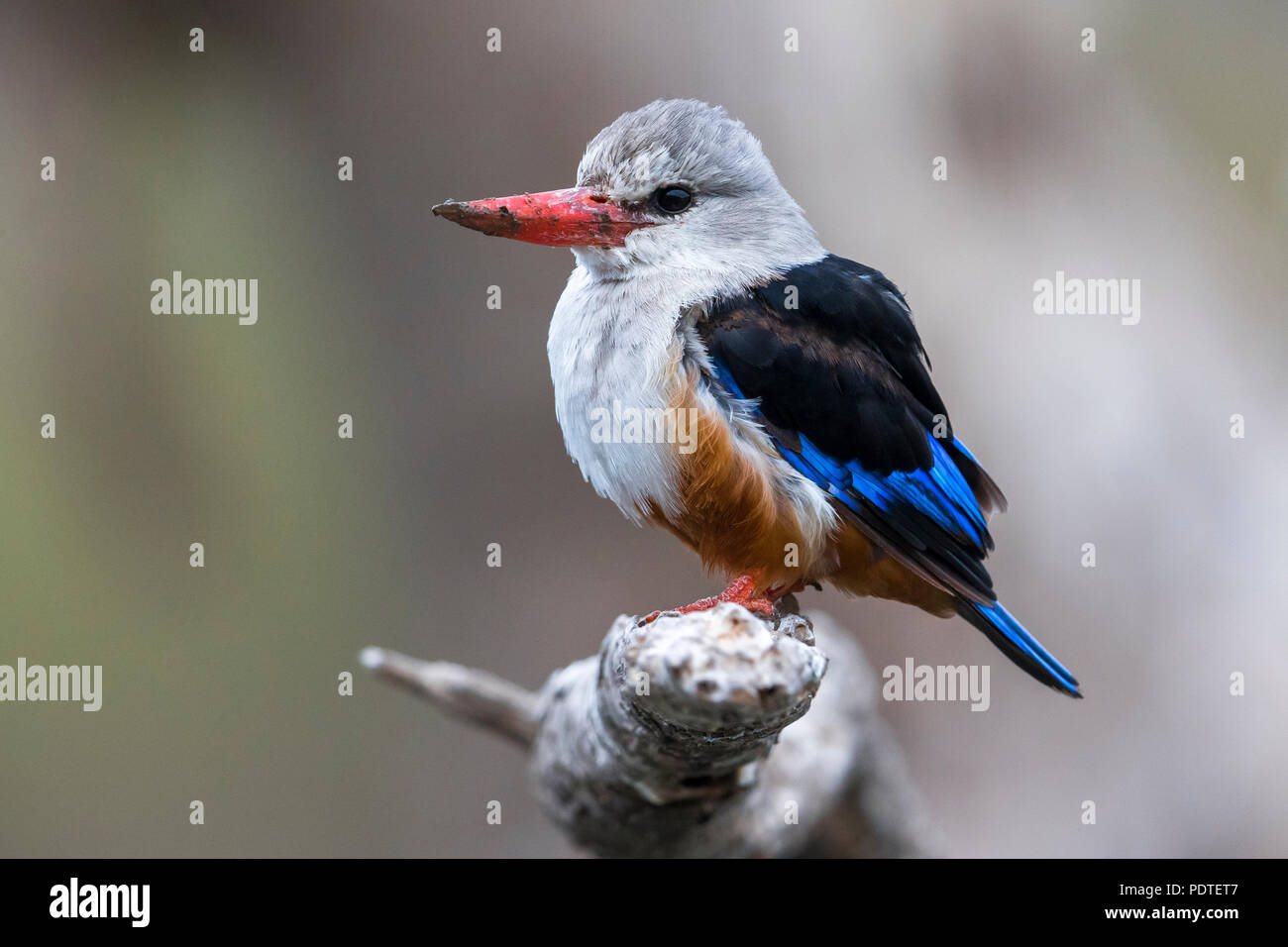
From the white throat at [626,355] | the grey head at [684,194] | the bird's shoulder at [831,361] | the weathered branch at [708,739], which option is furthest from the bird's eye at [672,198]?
the weathered branch at [708,739]

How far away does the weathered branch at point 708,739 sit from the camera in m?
1.82

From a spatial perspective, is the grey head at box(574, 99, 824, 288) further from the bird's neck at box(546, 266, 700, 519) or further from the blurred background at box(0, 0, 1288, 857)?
the blurred background at box(0, 0, 1288, 857)

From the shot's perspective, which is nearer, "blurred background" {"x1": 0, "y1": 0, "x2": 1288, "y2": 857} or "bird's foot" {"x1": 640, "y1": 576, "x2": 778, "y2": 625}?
"bird's foot" {"x1": 640, "y1": 576, "x2": 778, "y2": 625}

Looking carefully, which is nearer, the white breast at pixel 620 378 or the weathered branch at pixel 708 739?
the weathered branch at pixel 708 739

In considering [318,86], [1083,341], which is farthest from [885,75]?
[318,86]

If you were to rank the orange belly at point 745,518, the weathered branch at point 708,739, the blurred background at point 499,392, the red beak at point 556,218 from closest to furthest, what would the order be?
the weathered branch at point 708,739, the orange belly at point 745,518, the red beak at point 556,218, the blurred background at point 499,392

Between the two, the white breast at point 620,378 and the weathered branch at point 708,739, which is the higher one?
the white breast at point 620,378

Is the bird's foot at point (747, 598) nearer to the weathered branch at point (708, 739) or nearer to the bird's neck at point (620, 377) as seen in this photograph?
the weathered branch at point (708, 739)

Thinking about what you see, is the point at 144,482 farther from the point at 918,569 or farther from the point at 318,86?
the point at 918,569

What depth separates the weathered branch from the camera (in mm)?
1815

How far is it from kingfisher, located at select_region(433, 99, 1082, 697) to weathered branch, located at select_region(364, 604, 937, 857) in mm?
266

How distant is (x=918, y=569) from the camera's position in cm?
260

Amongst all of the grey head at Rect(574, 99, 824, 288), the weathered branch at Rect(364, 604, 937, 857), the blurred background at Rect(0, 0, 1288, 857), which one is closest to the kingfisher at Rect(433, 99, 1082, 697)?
the grey head at Rect(574, 99, 824, 288)

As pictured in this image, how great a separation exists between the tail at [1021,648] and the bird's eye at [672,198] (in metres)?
1.15
